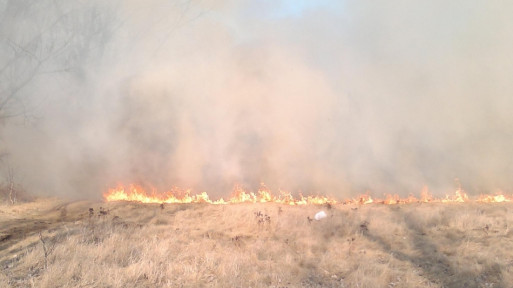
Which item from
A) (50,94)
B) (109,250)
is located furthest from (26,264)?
(50,94)

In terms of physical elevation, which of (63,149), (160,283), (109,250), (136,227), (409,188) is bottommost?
(160,283)

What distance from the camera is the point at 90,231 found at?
691 cm

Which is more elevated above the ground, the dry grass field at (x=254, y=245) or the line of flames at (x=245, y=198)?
the line of flames at (x=245, y=198)

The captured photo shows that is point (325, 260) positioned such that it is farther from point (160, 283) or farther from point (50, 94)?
point (50, 94)

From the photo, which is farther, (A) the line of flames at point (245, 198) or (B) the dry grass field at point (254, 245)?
(A) the line of flames at point (245, 198)

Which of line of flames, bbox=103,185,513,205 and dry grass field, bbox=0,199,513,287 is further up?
line of flames, bbox=103,185,513,205

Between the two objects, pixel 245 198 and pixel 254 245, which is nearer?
pixel 254 245

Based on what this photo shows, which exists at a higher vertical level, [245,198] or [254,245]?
[245,198]

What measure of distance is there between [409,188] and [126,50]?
480 inches

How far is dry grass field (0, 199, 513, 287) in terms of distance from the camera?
5.24 metres

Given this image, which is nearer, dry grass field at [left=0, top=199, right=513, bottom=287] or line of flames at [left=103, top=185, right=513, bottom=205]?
dry grass field at [left=0, top=199, right=513, bottom=287]

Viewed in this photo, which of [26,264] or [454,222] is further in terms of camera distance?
[454,222]

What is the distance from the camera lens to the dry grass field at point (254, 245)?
524cm

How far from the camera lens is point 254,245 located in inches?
275
